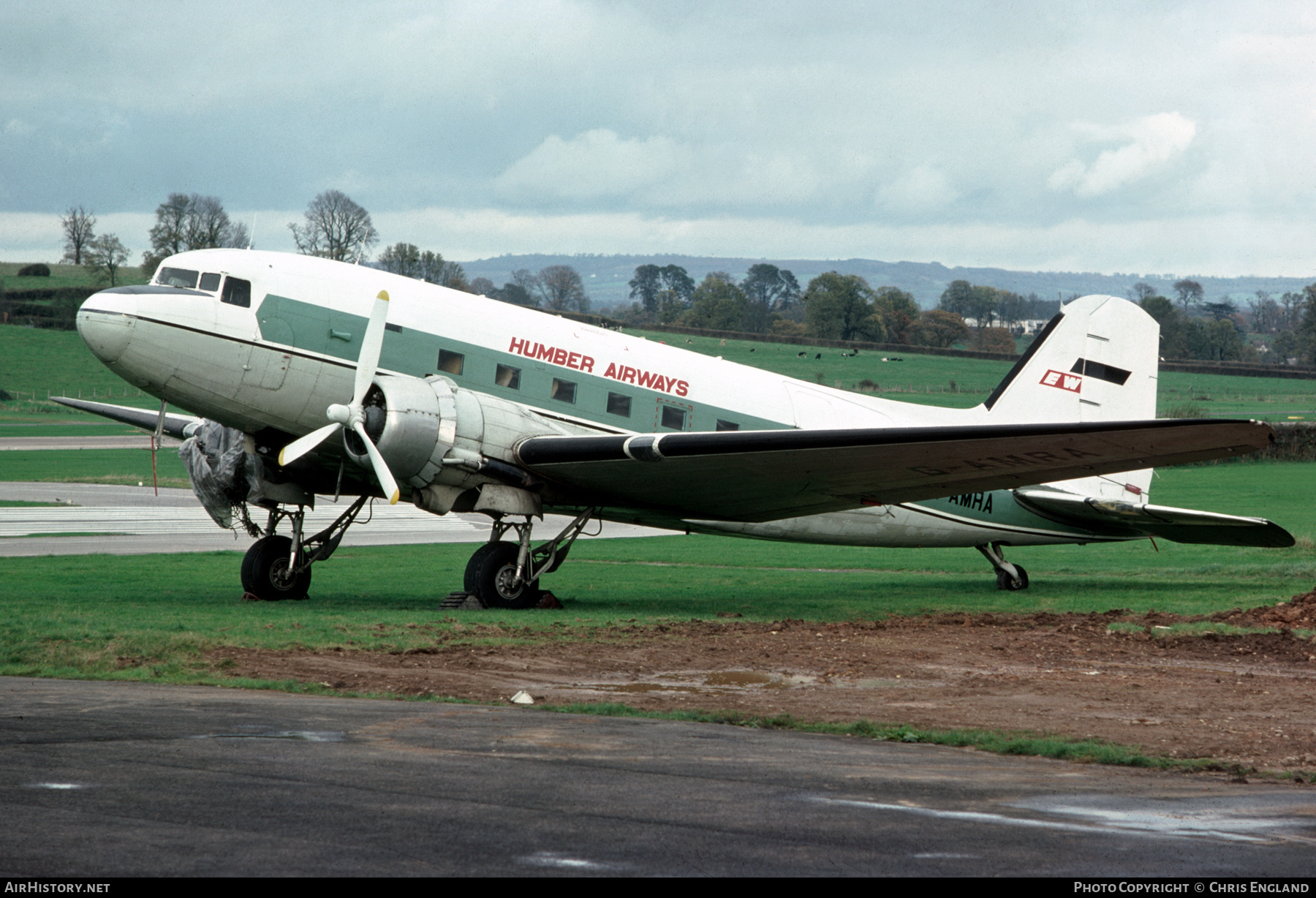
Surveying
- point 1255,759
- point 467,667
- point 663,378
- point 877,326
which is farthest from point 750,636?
point 877,326

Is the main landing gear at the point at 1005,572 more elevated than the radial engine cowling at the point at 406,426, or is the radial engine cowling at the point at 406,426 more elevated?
the radial engine cowling at the point at 406,426

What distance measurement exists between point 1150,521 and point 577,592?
1016cm

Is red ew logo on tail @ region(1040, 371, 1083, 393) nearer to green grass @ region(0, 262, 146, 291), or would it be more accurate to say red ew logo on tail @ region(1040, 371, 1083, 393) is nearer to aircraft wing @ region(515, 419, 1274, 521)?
aircraft wing @ region(515, 419, 1274, 521)

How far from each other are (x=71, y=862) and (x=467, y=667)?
7.61m

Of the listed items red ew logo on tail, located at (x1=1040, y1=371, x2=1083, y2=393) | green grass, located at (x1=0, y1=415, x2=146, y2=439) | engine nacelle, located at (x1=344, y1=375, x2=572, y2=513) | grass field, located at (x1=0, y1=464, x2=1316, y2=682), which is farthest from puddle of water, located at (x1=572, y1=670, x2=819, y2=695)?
green grass, located at (x1=0, y1=415, x2=146, y2=439)

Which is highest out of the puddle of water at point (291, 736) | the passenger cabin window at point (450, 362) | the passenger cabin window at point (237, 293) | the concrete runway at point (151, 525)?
the passenger cabin window at point (237, 293)

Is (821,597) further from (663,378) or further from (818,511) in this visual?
(663,378)

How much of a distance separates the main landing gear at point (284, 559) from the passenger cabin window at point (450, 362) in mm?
2643

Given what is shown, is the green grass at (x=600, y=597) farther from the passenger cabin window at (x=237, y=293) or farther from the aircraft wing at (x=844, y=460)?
the passenger cabin window at (x=237, y=293)

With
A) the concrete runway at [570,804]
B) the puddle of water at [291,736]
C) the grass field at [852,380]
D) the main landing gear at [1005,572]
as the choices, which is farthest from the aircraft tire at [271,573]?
the grass field at [852,380]

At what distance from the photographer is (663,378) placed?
67.3 ft

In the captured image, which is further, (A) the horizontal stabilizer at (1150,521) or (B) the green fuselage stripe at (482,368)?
(A) the horizontal stabilizer at (1150,521)

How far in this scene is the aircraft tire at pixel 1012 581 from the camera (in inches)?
928

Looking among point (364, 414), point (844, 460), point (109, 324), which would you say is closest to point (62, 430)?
point (109, 324)
